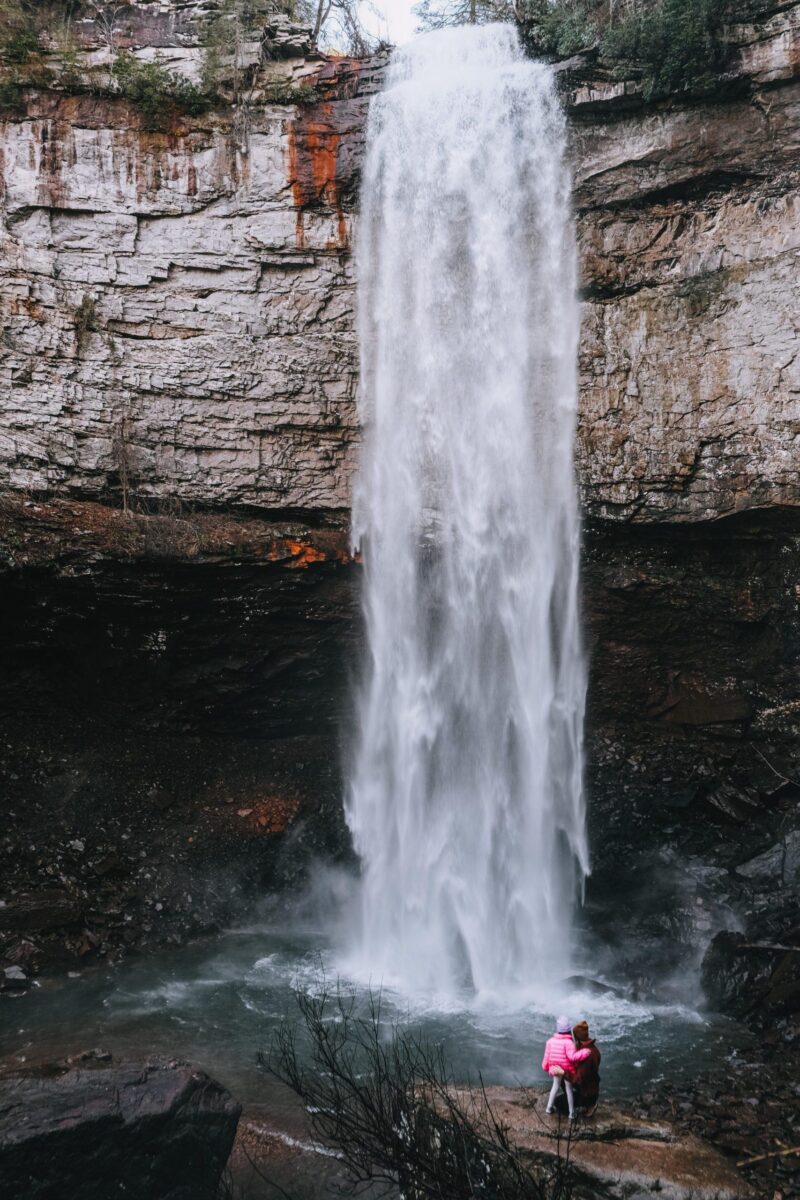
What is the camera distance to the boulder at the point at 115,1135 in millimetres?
6281

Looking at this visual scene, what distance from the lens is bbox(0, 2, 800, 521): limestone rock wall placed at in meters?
13.0

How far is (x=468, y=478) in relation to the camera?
1401cm

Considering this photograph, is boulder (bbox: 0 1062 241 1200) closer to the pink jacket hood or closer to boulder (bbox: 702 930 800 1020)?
the pink jacket hood

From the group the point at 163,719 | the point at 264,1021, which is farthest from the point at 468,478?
the point at 264,1021

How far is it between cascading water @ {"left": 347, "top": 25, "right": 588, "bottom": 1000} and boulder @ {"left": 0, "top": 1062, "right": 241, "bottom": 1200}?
682 centimetres

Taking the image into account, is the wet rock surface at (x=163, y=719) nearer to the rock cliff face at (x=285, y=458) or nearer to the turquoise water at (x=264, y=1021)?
the rock cliff face at (x=285, y=458)

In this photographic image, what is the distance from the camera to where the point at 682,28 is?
12.6 meters

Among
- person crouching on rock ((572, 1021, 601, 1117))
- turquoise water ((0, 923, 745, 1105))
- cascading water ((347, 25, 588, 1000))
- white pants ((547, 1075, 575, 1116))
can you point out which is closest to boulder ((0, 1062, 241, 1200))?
turquoise water ((0, 923, 745, 1105))

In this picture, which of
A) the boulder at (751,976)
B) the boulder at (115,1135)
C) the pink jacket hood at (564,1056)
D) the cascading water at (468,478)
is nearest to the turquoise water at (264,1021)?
the boulder at (751,976)

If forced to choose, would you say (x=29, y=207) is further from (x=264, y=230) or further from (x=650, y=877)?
(x=650, y=877)

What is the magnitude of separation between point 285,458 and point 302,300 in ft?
8.70

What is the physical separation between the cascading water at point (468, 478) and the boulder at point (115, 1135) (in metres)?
6.82

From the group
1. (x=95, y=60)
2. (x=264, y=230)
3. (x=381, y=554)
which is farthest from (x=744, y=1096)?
(x=95, y=60)

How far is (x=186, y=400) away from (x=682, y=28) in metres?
9.36
